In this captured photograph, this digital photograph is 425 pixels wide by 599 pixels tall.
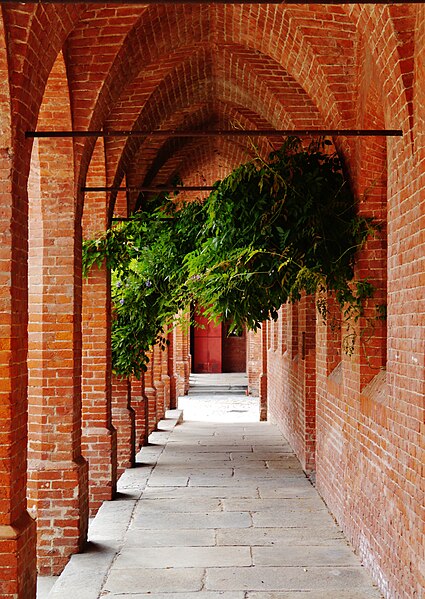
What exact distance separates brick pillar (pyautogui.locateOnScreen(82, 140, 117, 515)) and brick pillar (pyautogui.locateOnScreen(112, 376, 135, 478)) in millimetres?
1722

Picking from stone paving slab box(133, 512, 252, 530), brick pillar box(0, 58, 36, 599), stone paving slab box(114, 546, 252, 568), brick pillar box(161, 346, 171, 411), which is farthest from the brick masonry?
brick pillar box(161, 346, 171, 411)

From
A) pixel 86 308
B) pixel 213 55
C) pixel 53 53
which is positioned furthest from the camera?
pixel 213 55

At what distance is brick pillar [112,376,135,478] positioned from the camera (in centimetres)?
1114

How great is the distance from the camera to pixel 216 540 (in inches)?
281

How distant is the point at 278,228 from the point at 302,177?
0.64 metres

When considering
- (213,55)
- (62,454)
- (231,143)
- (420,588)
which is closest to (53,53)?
(62,454)

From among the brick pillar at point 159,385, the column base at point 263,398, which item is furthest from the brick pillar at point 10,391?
the column base at point 263,398

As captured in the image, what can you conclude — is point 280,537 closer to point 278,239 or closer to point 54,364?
point 54,364

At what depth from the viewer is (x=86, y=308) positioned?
9.38 meters

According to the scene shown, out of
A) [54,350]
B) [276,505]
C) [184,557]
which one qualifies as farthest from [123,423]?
[184,557]

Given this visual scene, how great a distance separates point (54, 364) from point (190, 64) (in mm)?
5275

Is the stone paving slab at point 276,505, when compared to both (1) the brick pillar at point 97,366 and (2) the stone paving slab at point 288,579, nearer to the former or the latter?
(1) the brick pillar at point 97,366

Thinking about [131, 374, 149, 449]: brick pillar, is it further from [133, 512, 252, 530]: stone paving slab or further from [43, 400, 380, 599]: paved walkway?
[133, 512, 252, 530]: stone paving slab

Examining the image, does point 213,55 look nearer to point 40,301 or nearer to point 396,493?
point 40,301
